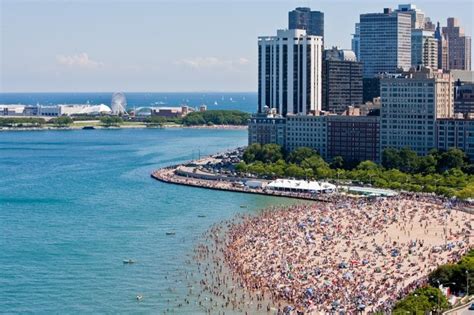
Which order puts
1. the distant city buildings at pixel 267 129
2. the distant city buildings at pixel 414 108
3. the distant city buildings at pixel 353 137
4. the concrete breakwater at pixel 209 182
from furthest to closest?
the distant city buildings at pixel 267 129 → the distant city buildings at pixel 353 137 → the distant city buildings at pixel 414 108 → the concrete breakwater at pixel 209 182

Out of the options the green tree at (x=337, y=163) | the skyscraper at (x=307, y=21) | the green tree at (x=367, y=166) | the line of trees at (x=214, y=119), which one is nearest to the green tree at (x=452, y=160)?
the green tree at (x=367, y=166)

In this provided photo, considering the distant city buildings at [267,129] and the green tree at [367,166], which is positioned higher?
the distant city buildings at [267,129]

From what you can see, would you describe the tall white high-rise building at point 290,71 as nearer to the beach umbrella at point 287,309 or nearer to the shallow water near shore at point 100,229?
the shallow water near shore at point 100,229


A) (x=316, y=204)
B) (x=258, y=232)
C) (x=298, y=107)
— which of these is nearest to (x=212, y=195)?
(x=316, y=204)

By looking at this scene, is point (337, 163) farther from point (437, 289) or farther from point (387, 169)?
point (437, 289)

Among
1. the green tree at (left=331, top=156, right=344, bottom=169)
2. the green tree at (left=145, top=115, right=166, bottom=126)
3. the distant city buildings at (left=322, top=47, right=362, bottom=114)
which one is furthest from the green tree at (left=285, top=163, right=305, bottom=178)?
the green tree at (left=145, top=115, right=166, bottom=126)

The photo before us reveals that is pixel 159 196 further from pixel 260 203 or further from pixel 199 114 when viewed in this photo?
pixel 199 114

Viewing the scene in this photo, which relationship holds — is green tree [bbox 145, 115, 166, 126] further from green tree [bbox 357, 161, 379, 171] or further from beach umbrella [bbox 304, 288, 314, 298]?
beach umbrella [bbox 304, 288, 314, 298]
